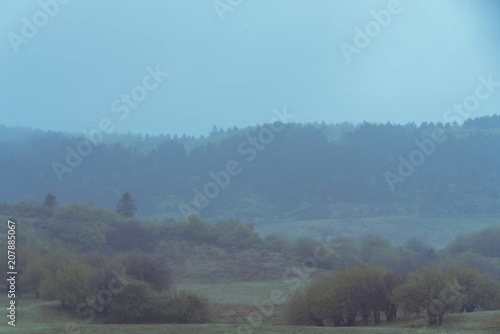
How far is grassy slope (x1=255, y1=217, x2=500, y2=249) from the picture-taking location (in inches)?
4309

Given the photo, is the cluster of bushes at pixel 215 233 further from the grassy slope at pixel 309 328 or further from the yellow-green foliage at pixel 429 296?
the yellow-green foliage at pixel 429 296

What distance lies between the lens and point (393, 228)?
113625 mm

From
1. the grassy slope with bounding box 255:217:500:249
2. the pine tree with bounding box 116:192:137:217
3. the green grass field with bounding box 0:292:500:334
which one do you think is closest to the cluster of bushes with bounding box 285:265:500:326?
the green grass field with bounding box 0:292:500:334

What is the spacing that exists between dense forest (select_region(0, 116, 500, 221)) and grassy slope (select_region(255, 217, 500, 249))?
11508 millimetres

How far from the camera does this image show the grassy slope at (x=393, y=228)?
10944cm

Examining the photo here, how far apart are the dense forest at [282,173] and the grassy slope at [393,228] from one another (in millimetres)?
11508

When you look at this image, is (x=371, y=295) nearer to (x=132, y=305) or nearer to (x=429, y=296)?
(x=429, y=296)

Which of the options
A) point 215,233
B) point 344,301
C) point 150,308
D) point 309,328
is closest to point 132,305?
point 150,308

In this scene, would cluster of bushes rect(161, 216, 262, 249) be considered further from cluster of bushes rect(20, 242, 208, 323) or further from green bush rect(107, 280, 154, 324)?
green bush rect(107, 280, 154, 324)

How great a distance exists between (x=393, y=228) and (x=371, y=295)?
272ft

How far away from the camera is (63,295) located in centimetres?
3766

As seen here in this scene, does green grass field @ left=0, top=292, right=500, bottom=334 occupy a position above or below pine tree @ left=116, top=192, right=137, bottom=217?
below

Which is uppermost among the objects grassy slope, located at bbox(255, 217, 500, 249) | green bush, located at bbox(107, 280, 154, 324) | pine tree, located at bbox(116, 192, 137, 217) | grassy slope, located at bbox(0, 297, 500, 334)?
pine tree, located at bbox(116, 192, 137, 217)

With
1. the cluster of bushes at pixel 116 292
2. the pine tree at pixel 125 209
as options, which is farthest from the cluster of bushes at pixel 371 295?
the pine tree at pixel 125 209
